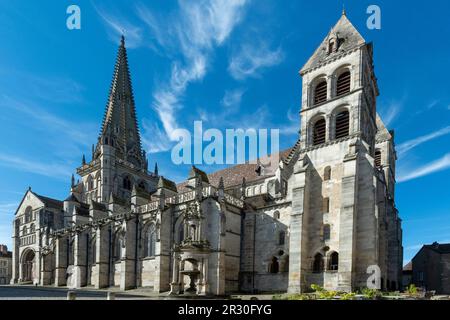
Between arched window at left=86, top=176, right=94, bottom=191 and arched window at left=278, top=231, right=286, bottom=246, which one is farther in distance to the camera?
arched window at left=86, top=176, right=94, bottom=191

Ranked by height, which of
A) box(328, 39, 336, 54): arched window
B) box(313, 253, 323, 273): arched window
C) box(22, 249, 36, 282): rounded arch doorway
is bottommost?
box(22, 249, 36, 282): rounded arch doorway

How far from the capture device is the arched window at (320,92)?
27602 millimetres

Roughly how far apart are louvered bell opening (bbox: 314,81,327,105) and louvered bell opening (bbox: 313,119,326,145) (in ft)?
6.28

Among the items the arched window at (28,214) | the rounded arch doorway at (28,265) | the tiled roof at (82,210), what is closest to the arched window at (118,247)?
the tiled roof at (82,210)

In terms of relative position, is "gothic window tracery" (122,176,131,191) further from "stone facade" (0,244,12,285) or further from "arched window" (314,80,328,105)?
"stone facade" (0,244,12,285)

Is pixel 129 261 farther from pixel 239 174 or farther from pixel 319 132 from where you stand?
pixel 319 132

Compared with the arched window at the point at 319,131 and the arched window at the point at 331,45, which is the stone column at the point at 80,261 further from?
the arched window at the point at 331,45

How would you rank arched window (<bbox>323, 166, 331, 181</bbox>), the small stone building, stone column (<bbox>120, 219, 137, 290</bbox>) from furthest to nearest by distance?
the small stone building < stone column (<bbox>120, 219, 137, 290</bbox>) < arched window (<bbox>323, 166, 331, 181</bbox>)

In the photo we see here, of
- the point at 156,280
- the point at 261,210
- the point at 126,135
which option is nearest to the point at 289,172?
the point at 261,210

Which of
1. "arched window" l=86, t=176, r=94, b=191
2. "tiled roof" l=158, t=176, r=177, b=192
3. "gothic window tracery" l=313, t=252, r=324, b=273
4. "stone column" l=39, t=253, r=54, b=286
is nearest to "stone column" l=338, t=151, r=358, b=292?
"gothic window tracery" l=313, t=252, r=324, b=273

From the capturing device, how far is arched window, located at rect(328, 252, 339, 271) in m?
22.8

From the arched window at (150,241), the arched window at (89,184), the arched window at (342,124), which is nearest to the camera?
the arched window at (342,124)

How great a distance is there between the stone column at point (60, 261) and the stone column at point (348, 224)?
113 feet
